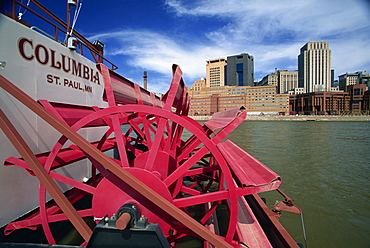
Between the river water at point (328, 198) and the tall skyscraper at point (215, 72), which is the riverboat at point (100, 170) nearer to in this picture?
the river water at point (328, 198)

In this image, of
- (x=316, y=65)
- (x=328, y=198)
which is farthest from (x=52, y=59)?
(x=316, y=65)

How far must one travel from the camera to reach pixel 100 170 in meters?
2.15

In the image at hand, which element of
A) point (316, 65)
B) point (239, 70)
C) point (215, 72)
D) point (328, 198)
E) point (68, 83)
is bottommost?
point (328, 198)

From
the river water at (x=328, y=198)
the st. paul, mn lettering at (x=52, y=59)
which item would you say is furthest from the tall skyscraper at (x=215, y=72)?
the st. paul, mn lettering at (x=52, y=59)

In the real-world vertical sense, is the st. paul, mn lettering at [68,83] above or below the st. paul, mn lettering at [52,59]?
below

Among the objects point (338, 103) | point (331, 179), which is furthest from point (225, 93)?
point (331, 179)

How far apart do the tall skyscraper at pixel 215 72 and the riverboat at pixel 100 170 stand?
112795mm

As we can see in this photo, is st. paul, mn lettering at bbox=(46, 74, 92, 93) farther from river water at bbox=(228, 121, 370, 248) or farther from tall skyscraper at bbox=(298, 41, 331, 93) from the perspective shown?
tall skyscraper at bbox=(298, 41, 331, 93)

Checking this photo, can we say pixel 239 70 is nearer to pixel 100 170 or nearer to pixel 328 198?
pixel 328 198

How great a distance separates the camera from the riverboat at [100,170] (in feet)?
6.02

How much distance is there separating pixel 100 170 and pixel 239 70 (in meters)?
135

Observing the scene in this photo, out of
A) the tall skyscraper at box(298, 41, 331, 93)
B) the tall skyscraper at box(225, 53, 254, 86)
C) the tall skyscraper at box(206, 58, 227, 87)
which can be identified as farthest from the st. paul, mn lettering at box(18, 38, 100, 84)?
the tall skyscraper at box(298, 41, 331, 93)

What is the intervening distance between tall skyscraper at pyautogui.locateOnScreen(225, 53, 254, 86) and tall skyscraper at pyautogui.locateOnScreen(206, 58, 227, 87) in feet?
43.0

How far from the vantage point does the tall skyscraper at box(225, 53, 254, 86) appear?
4963 inches
